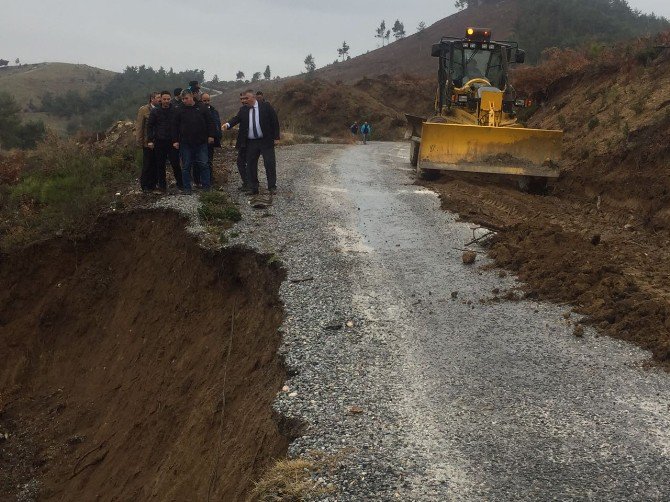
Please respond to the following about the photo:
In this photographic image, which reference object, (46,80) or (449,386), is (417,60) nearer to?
(46,80)

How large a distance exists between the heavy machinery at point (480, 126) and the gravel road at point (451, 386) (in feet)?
11.2

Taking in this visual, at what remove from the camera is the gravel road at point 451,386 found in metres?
3.98

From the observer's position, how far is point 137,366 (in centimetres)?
855

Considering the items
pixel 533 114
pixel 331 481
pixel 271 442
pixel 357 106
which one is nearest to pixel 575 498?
pixel 331 481

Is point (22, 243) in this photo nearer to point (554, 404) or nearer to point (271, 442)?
point (271, 442)

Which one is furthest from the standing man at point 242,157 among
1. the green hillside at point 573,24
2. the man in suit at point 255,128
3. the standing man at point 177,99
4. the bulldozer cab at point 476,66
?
the green hillside at point 573,24

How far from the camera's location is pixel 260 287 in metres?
7.87

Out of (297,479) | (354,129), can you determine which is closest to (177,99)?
(297,479)

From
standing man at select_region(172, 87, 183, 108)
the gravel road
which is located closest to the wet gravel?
the gravel road

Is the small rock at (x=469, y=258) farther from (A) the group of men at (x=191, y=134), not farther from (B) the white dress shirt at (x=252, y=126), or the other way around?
(B) the white dress shirt at (x=252, y=126)

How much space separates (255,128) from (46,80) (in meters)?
105

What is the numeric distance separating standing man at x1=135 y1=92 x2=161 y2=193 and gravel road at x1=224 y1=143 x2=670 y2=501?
2971mm

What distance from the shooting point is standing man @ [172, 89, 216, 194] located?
33.9 feet

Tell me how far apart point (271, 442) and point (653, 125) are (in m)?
9.47
